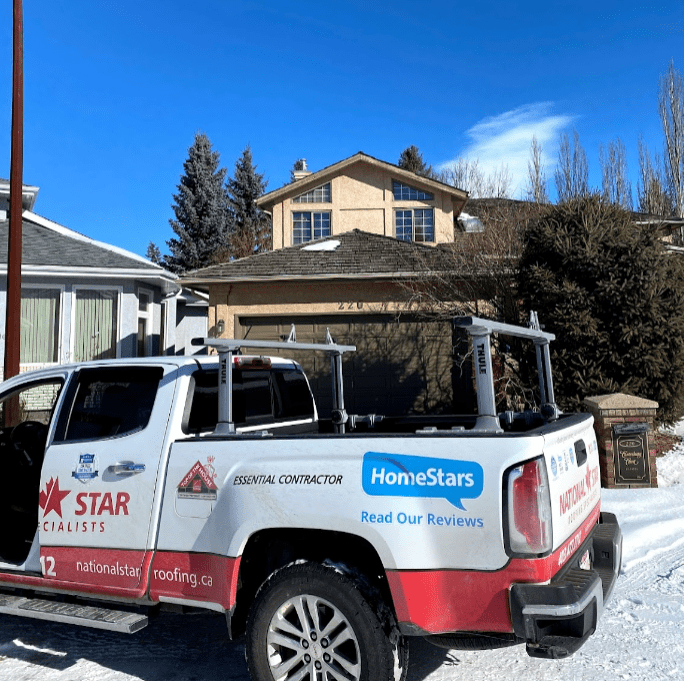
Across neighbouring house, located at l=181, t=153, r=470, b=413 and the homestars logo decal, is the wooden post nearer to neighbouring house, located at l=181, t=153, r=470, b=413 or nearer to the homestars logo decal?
neighbouring house, located at l=181, t=153, r=470, b=413

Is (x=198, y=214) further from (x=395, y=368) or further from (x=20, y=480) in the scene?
(x=20, y=480)

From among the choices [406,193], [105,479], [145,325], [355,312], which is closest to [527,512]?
[105,479]

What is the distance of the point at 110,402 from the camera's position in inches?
160

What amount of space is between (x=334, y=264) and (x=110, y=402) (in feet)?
34.5

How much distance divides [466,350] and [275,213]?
46.6 ft

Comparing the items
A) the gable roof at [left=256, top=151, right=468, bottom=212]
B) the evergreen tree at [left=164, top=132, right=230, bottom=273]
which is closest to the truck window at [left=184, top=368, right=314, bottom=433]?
the gable roof at [left=256, top=151, right=468, bottom=212]

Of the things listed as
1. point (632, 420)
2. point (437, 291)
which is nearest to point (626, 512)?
point (632, 420)

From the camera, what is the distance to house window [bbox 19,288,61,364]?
46.8 ft

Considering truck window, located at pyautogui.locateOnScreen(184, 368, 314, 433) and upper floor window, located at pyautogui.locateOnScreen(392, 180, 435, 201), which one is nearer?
truck window, located at pyautogui.locateOnScreen(184, 368, 314, 433)

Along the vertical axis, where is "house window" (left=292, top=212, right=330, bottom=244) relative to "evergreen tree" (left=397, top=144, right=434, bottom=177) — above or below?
below

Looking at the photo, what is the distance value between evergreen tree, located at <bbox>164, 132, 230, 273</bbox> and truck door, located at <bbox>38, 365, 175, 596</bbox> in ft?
116

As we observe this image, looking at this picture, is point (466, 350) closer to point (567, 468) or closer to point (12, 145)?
point (12, 145)

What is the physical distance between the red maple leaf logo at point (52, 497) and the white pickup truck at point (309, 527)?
0.01m

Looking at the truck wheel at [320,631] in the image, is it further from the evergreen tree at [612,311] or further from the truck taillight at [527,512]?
the evergreen tree at [612,311]
